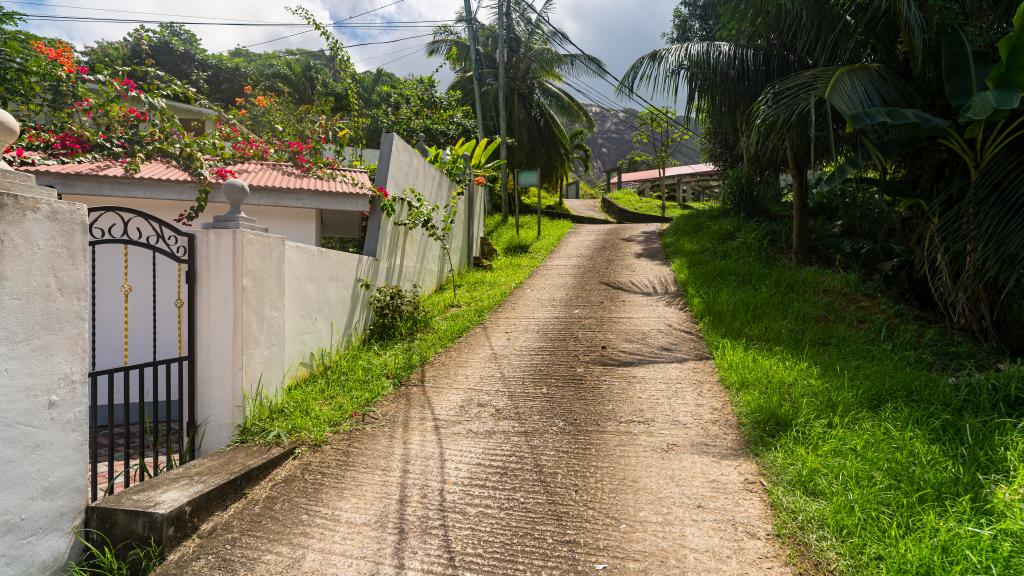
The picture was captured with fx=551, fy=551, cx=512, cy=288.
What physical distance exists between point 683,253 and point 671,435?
7293 millimetres

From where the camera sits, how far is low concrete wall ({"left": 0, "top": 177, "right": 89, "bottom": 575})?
2.31 metres

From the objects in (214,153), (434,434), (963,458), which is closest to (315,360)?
(434,434)

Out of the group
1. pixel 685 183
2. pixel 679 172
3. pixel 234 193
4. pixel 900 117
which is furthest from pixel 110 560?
pixel 679 172

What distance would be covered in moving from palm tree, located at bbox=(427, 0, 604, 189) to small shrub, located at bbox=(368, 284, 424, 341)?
10562 mm

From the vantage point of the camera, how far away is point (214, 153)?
5.17 m

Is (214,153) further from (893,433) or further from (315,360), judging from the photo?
(893,433)

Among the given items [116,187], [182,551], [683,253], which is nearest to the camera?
[182,551]

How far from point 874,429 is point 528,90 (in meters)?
15.6

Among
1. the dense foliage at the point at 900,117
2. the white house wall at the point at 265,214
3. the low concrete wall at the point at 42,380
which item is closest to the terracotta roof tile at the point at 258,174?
the white house wall at the point at 265,214

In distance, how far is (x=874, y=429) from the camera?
346 centimetres

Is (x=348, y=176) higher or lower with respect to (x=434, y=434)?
higher

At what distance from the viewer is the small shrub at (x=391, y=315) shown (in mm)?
6137

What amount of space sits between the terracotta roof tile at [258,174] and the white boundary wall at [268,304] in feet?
3.13

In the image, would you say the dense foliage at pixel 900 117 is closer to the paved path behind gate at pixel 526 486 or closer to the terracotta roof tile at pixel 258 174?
the paved path behind gate at pixel 526 486
